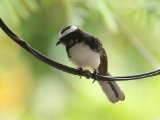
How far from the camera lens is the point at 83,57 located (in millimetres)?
1291

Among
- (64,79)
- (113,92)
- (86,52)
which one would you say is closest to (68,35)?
(86,52)

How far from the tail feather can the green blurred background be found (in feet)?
2.38

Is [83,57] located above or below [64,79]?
below

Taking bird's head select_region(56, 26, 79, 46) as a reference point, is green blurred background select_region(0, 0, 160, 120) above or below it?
above

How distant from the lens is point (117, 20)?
6.63ft

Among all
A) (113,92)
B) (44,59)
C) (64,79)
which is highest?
(64,79)

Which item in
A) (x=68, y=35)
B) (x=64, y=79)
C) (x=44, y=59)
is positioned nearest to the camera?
(x=44, y=59)

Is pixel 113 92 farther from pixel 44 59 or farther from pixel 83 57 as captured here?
pixel 44 59

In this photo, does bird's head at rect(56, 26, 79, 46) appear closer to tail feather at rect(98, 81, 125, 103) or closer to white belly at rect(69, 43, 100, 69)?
white belly at rect(69, 43, 100, 69)

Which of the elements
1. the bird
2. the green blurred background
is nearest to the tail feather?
the bird

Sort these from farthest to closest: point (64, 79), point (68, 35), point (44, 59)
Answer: point (64, 79)
point (68, 35)
point (44, 59)

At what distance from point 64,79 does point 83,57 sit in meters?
1.15

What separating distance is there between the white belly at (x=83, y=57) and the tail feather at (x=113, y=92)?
84mm

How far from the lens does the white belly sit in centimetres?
129
